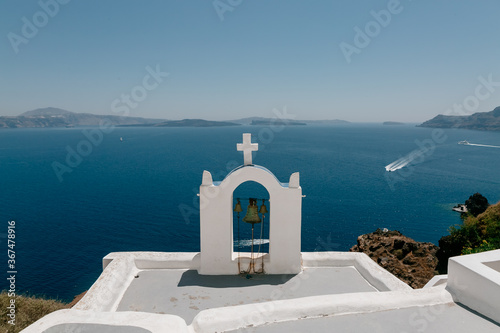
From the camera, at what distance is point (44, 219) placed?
3703 centimetres

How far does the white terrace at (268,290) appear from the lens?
3.38 m

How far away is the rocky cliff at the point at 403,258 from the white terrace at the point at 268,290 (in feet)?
34.4

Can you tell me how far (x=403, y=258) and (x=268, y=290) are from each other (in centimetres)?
1413

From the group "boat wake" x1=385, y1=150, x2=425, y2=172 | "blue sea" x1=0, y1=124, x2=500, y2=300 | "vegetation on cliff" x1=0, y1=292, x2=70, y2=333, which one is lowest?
"blue sea" x1=0, y1=124, x2=500, y2=300

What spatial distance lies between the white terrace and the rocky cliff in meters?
10.5

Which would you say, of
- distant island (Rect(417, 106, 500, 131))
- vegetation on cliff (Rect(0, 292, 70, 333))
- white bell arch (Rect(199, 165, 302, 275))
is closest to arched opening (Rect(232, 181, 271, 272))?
white bell arch (Rect(199, 165, 302, 275))

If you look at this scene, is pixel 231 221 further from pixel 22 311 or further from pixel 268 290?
pixel 22 311

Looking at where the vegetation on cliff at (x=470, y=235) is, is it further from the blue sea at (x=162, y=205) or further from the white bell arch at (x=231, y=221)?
the white bell arch at (x=231, y=221)

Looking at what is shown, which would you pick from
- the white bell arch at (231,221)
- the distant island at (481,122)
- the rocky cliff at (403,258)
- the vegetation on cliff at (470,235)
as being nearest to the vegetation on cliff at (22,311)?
the white bell arch at (231,221)

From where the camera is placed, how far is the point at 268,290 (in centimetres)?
627

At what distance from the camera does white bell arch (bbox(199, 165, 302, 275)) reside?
21.5ft

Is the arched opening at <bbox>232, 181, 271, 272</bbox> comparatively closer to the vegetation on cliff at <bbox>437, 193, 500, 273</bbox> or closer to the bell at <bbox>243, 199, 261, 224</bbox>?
the bell at <bbox>243, 199, 261, 224</bbox>

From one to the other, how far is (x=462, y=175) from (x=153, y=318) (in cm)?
6821

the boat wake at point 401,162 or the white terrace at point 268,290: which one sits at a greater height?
the white terrace at point 268,290
